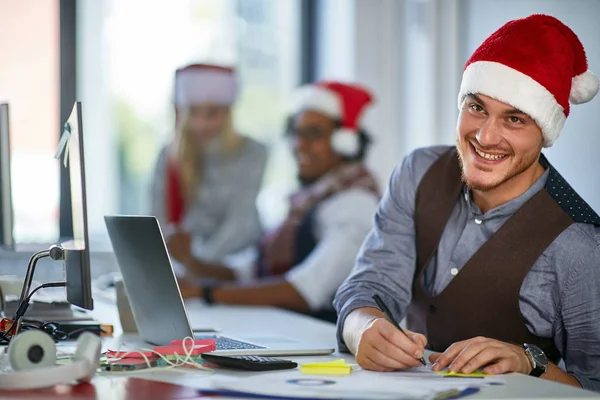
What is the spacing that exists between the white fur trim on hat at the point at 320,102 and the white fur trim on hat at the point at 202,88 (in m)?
0.65

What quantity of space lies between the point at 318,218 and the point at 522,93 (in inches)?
66.9

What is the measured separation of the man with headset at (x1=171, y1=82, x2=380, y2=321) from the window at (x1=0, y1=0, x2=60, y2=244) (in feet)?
4.63

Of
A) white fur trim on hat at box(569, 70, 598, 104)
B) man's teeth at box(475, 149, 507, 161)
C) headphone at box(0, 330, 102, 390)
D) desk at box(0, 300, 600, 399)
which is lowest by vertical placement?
desk at box(0, 300, 600, 399)

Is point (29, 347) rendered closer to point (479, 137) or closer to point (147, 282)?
point (147, 282)

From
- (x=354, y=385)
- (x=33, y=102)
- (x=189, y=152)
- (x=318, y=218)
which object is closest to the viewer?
(x=354, y=385)

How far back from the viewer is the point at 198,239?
435 cm

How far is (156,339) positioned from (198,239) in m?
2.39

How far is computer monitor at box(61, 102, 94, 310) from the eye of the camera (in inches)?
62.3

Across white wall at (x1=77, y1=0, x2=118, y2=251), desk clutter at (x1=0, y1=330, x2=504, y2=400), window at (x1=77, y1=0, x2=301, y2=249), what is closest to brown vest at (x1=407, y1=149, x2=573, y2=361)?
desk clutter at (x1=0, y1=330, x2=504, y2=400)

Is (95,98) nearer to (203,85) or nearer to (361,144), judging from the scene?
(203,85)

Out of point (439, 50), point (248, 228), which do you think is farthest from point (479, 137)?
point (248, 228)

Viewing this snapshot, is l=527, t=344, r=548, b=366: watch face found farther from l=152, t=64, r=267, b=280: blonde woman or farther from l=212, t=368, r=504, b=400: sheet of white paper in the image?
l=152, t=64, r=267, b=280: blonde woman

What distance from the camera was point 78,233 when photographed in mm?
1637

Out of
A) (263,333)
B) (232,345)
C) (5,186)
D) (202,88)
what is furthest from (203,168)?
(232,345)
